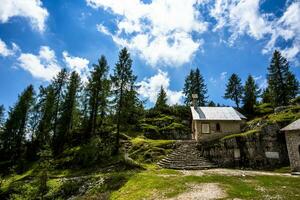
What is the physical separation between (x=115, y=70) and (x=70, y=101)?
14007 millimetres

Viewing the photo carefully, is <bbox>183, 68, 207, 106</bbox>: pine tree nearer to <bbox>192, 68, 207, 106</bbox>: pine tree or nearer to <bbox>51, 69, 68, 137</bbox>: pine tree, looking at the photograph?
<bbox>192, 68, 207, 106</bbox>: pine tree

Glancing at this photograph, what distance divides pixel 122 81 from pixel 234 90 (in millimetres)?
40807

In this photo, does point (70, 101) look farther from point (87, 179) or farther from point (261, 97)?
point (261, 97)

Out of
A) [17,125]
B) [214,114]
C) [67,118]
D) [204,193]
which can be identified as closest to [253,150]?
[214,114]

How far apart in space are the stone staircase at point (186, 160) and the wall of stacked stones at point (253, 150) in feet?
3.96

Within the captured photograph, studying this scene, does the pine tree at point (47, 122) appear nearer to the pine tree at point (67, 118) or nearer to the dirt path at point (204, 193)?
the pine tree at point (67, 118)

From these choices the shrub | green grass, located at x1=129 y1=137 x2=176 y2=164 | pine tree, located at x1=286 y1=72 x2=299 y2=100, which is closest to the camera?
green grass, located at x1=129 y1=137 x2=176 y2=164

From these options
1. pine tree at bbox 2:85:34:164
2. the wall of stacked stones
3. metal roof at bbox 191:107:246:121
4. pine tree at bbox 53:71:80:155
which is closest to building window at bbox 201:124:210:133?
metal roof at bbox 191:107:246:121

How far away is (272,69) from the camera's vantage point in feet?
166

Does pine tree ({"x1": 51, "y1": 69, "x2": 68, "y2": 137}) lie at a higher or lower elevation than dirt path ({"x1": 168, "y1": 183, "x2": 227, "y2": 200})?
higher

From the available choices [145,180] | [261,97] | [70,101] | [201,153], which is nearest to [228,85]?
[261,97]

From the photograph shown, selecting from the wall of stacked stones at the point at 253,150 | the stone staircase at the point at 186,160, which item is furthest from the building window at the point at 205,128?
the wall of stacked stones at the point at 253,150

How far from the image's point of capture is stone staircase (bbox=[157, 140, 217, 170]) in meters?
24.0

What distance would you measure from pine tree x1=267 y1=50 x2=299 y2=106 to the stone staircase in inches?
1184
